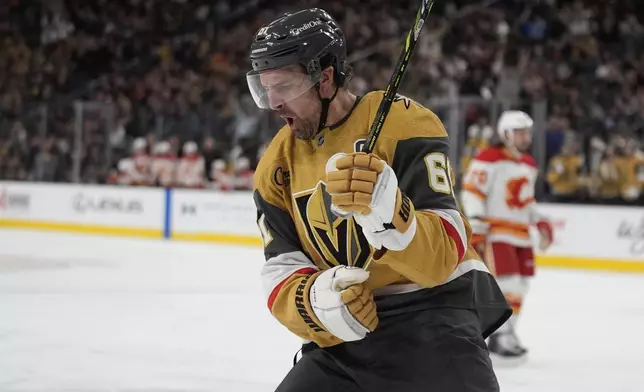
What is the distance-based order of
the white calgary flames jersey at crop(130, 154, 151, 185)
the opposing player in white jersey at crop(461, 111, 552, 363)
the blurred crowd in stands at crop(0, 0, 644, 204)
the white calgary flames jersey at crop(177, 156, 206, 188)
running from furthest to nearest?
the white calgary flames jersey at crop(130, 154, 151, 185) < the white calgary flames jersey at crop(177, 156, 206, 188) < the blurred crowd in stands at crop(0, 0, 644, 204) < the opposing player in white jersey at crop(461, 111, 552, 363)

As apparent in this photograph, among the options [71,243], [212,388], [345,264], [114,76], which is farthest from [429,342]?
[114,76]

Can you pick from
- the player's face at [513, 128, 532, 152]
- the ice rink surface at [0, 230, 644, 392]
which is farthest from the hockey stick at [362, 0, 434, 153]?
the player's face at [513, 128, 532, 152]

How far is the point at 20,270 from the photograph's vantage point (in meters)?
7.37

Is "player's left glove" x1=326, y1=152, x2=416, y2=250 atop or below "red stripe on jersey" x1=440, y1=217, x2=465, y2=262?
atop

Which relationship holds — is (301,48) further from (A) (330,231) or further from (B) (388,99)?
(A) (330,231)

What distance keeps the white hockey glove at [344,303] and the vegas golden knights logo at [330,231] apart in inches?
3.3

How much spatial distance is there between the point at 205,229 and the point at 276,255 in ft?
28.9

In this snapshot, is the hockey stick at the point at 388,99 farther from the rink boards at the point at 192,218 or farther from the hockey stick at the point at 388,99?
→ the rink boards at the point at 192,218

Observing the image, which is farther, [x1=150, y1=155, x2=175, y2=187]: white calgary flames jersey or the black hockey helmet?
[x1=150, y1=155, x2=175, y2=187]: white calgary flames jersey

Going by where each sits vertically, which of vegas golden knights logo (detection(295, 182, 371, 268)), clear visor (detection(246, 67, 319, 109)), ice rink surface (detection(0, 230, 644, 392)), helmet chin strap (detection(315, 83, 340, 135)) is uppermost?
clear visor (detection(246, 67, 319, 109))

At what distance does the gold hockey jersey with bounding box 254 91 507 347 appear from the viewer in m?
1.74

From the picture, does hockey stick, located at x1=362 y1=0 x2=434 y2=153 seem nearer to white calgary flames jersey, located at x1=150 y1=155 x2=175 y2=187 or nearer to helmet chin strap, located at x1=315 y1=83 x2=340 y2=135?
helmet chin strap, located at x1=315 y1=83 x2=340 y2=135

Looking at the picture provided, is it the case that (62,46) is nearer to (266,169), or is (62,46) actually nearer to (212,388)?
(212,388)

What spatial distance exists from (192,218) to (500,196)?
6.50 m
